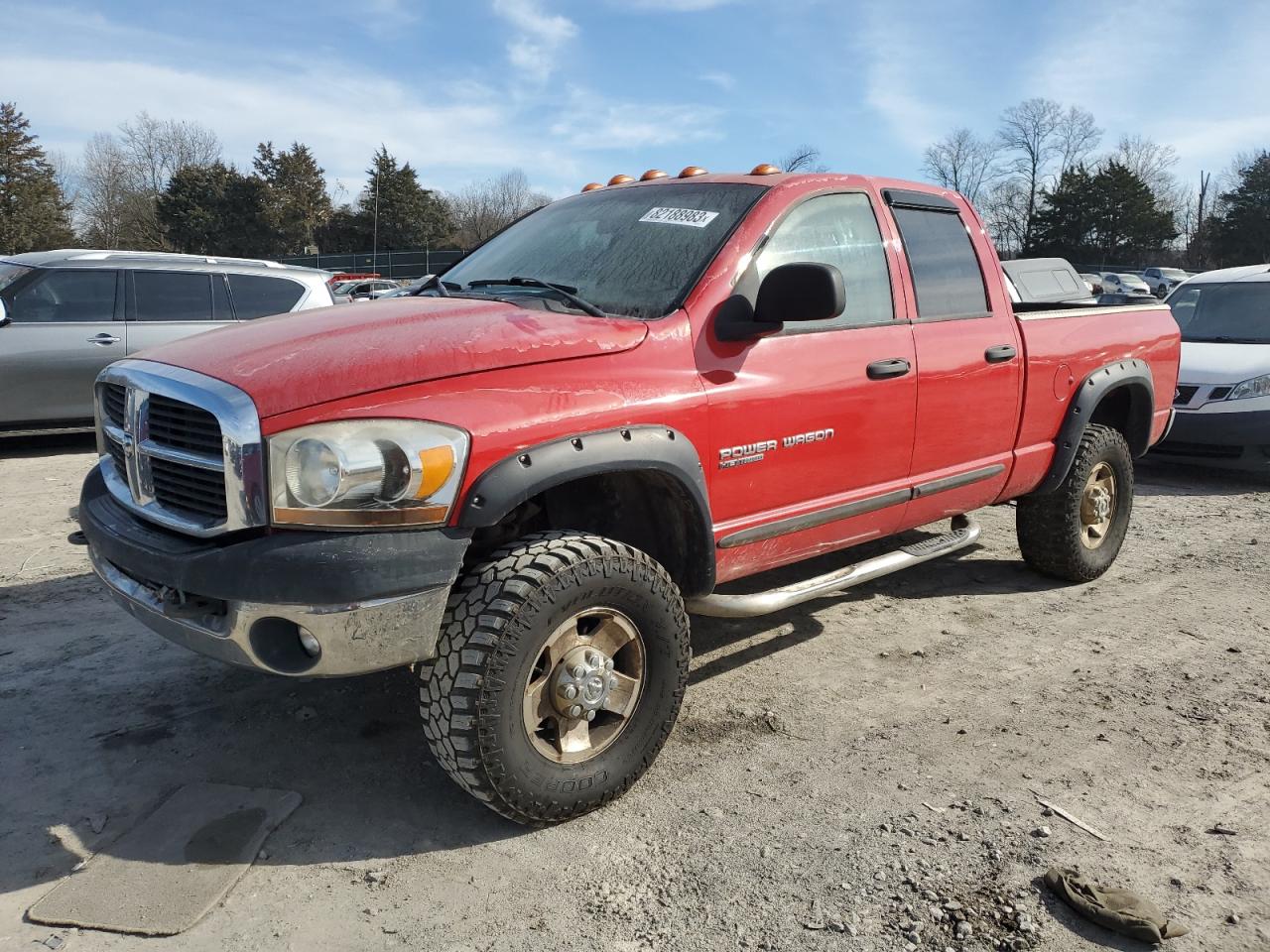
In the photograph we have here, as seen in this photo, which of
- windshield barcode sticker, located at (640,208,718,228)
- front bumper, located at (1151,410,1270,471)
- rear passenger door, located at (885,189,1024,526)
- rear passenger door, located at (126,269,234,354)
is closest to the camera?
windshield barcode sticker, located at (640,208,718,228)

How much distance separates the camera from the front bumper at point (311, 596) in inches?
93.2

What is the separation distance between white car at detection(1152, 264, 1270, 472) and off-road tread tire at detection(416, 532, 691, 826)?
6.90 meters

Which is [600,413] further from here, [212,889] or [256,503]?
[212,889]

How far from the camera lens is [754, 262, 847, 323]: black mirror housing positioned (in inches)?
120

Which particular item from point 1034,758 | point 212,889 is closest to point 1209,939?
point 1034,758

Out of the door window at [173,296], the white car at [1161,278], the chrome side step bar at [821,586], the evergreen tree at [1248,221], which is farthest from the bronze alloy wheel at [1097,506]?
the evergreen tree at [1248,221]

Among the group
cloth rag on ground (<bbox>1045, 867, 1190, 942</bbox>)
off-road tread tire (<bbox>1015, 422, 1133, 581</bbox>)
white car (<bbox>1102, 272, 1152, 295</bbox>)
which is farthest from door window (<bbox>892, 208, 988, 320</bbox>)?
white car (<bbox>1102, 272, 1152, 295</bbox>)

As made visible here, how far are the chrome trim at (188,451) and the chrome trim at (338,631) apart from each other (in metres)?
0.24

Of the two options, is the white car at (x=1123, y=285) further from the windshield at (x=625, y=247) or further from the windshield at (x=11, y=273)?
the windshield at (x=625, y=247)

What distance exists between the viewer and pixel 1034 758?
10.6 ft

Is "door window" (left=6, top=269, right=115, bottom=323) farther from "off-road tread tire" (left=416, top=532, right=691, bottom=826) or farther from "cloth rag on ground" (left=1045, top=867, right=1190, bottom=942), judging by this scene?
"cloth rag on ground" (left=1045, top=867, right=1190, bottom=942)

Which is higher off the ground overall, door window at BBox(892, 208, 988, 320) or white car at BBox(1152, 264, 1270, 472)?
door window at BBox(892, 208, 988, 320)

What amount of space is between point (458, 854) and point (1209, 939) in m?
1.94

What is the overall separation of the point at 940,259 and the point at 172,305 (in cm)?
735
